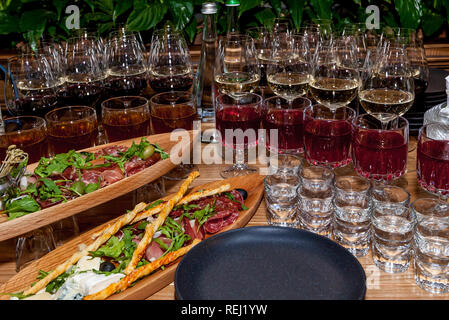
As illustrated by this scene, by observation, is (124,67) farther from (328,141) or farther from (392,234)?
(392,234)

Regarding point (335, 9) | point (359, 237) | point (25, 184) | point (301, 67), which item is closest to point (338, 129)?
point (301, 67)

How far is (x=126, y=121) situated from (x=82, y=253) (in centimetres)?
66

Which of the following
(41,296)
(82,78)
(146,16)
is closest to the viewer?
(41,296)

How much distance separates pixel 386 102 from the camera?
1.48 meters

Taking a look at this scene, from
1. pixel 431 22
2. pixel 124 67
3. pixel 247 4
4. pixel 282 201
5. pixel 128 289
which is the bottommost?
pixel 128 289

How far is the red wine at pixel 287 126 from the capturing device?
1.57m

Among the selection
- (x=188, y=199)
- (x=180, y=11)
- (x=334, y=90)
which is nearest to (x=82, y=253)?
(x=188, y=199)

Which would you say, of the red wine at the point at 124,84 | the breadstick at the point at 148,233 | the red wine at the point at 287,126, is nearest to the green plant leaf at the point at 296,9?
the red wine at the point at 124,84

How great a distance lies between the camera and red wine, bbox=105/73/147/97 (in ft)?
6.38

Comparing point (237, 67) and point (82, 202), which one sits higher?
point (237, 67)

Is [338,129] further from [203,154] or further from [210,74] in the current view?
[210,74]

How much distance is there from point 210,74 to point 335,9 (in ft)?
6.22

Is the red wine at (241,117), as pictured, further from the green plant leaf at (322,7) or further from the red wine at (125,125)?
the green plant leaf at (322,7)
